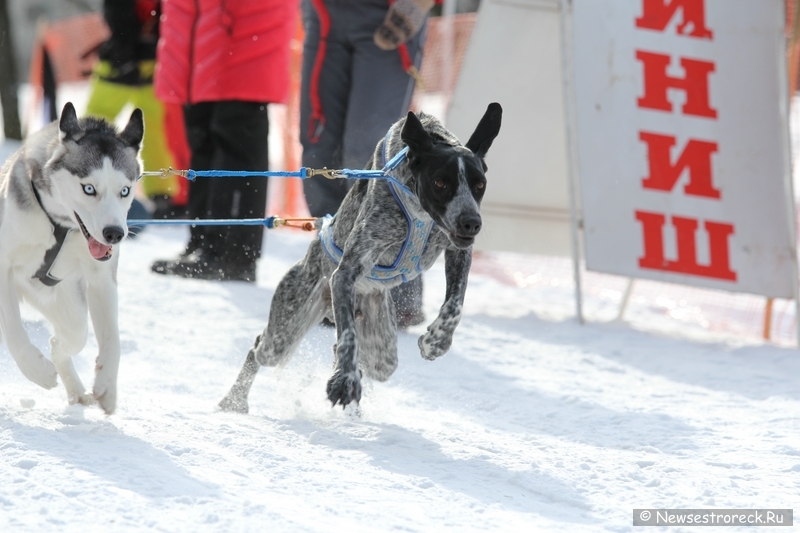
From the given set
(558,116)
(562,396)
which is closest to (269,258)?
(558,116)

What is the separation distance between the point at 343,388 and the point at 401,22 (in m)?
2.33

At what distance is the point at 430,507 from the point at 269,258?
14.6ft

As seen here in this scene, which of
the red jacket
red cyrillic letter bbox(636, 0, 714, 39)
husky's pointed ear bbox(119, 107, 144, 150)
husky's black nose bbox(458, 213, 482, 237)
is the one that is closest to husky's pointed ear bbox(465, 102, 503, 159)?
husky's black nose bbox(458, 213, 482, 237)

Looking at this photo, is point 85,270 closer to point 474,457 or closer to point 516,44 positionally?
point 474,457

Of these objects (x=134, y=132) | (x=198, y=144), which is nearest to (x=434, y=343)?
(x=134, y=132)

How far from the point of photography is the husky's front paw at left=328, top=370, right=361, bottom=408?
2.87 metres

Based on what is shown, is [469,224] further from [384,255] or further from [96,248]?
[96,248]

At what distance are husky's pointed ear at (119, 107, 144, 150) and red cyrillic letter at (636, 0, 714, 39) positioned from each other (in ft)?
9.48

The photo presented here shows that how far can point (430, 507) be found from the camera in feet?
8.08

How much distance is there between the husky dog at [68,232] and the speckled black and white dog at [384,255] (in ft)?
2.00

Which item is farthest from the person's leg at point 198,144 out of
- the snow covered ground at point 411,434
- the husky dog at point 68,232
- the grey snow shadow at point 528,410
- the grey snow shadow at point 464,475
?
the grey snow shadow at point 464,475

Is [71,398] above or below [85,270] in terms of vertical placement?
below

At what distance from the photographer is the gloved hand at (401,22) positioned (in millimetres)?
4660

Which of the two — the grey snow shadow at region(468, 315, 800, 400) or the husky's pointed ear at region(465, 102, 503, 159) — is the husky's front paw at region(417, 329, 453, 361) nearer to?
the husky's pointed ear at region(465, 102, 503, 159)
